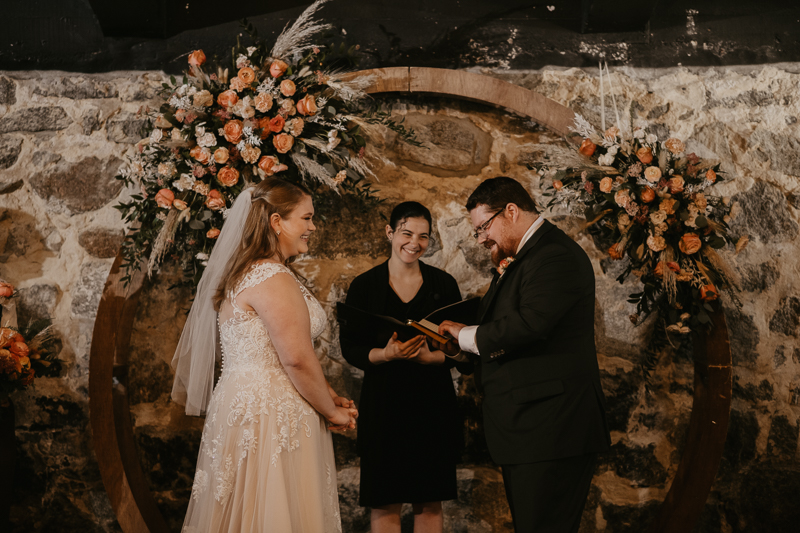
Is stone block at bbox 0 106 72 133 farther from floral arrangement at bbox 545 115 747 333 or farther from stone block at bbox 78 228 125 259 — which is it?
floral arrangement at bbox 545 115 747 333

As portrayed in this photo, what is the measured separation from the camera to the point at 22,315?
292cm

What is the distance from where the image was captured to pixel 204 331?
2211 mm

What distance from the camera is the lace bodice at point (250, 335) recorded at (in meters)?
2.01

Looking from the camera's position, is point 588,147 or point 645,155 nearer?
point 645,155

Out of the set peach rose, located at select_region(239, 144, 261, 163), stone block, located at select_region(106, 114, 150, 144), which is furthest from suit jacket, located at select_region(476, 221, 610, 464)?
stone block, located at select_region(106, 114, 150, 144)

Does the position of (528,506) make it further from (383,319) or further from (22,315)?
(22,315)

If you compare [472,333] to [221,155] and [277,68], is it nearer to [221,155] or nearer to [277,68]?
[221,155]

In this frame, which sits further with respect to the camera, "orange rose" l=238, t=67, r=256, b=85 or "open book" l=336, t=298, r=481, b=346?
"orange rose" l=238, t=67, r=256, b=85

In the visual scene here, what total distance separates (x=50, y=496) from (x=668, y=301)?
3276mm

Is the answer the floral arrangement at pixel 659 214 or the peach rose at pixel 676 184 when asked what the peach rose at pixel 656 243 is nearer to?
the floral arrangement at pixel 659 214

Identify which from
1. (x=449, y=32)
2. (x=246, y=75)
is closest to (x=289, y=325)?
(x=246, y=75)

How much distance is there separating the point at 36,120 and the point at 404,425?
2.53m

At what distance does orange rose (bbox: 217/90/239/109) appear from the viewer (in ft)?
7.99

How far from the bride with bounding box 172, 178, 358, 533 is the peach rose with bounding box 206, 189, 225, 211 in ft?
1.04
